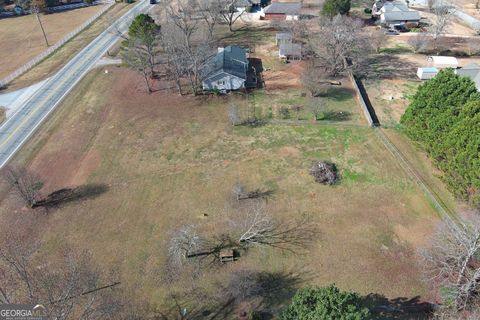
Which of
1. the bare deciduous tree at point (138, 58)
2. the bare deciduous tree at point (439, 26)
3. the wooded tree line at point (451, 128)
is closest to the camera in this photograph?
the wooded tree line at point (451, 128)

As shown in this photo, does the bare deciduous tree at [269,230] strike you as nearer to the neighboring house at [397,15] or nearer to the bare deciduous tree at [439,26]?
the bare deciduous tree at [439,26]

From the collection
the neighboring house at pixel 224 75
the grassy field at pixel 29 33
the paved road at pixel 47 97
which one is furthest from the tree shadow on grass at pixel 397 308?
the grassy field at pixel 29 33

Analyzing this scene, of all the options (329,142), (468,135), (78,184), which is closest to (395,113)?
(329,142)

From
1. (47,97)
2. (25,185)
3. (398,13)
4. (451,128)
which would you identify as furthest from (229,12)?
(25,185)

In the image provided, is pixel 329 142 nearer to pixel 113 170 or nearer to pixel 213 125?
pixel 213 125

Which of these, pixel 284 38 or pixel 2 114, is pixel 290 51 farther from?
pixel 2 114

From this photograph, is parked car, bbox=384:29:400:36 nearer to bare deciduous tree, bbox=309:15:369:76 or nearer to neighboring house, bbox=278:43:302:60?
bare deciduous tree, bbox=309:15:369:76
